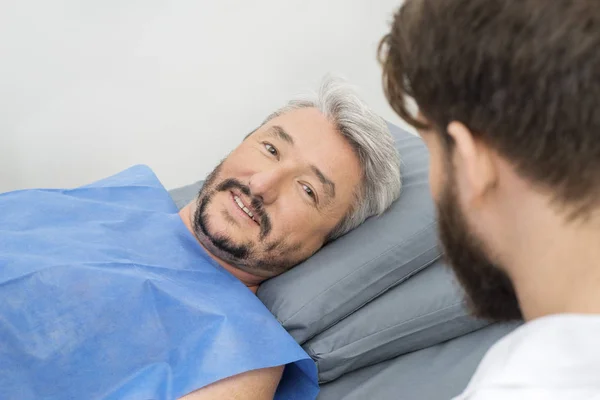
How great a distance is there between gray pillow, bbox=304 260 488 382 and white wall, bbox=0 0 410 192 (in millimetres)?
839

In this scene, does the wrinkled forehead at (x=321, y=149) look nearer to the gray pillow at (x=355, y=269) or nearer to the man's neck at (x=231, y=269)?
the gray pillow at (x=355, y=269)

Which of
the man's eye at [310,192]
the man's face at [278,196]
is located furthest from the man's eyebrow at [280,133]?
the man's eye at [310,192]

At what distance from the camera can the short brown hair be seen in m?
0.60

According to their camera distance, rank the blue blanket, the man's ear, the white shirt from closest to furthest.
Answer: the white shirt, the man's ear, the blue blanket

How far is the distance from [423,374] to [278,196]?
1.61 feet

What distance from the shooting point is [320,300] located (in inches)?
54.2

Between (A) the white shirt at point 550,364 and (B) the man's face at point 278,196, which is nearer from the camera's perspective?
(A) the white shirt at point 550,364

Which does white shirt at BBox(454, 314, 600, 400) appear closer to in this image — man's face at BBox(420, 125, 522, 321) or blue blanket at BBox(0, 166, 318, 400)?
man's face at BBox(420, 125, 522, 321)

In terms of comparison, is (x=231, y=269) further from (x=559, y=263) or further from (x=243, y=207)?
(x=559, y=263)

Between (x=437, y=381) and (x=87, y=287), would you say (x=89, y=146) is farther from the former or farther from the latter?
(x=437, y=381)

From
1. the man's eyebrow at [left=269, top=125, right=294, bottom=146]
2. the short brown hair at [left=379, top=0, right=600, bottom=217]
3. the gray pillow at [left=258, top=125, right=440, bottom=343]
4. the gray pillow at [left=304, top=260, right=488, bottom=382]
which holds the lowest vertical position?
the gray pillow at [left=304, top=260, right=488, bottom=382]

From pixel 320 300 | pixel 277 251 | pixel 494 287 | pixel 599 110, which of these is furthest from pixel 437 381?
pixel 599 110

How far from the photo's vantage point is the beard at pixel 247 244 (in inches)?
56.2

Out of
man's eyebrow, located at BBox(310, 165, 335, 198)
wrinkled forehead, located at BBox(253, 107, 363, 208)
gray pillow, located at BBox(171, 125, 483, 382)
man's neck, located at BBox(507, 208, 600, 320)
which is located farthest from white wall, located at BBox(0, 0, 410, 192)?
man's neck, located at BBox(507, 208, 600, 320)
